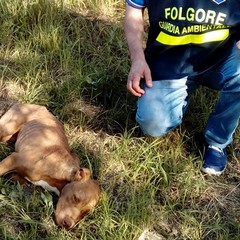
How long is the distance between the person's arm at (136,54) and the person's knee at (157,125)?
19cm

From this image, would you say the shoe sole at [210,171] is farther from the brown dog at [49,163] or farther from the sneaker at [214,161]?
the brown dog at [49,163]

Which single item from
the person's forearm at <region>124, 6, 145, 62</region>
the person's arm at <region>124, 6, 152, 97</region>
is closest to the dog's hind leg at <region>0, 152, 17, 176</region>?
the person's arm at <region>124, 6, 152, 97</region>

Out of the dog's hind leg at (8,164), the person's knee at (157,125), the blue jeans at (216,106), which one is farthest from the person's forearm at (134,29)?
the dog's hind leg at (8,164)

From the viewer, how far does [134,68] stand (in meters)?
2.54

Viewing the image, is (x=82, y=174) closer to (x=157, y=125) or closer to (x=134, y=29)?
(x=157, y=125)

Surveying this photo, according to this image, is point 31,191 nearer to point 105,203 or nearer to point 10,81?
point 105,203

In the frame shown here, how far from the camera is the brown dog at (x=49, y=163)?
90.0 inches

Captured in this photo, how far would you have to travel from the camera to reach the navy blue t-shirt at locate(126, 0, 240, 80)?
2.53 m

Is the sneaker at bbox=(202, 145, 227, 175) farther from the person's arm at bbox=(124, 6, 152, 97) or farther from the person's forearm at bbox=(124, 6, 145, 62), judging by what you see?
the person's forearm at bbox=(124, 6, 145, 62)

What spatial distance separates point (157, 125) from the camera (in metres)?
2.76

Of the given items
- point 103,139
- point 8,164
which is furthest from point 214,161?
point 8,164

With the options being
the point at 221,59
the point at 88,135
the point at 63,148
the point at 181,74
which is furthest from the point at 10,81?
the point at 221,59

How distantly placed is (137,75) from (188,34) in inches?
13.2

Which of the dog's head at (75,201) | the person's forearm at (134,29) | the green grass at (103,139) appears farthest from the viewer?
the person's forearm at (134,29)
